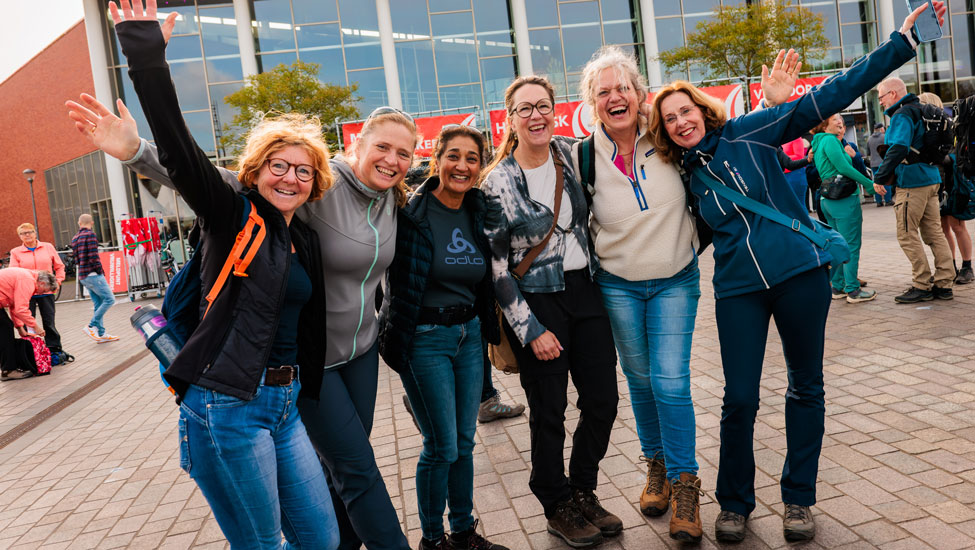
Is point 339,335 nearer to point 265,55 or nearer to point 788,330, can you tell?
point 788,330

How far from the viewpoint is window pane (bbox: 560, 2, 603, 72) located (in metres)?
24.9

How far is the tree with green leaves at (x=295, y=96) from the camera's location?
71.7 feet

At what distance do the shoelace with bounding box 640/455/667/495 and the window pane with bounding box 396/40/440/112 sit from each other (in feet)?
74.7

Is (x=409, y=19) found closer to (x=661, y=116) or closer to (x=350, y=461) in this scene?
(x=661, y=116)

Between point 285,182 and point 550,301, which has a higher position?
point 285,182

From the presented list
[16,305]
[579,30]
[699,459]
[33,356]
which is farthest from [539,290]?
[579,30]

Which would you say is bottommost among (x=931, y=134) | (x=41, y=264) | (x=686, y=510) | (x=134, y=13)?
(x=686, y=510)

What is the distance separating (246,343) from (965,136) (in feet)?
24.9

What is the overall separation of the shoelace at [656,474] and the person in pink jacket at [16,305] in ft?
29.1

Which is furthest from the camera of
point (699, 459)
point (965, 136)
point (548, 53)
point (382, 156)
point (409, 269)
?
point (548, 53)

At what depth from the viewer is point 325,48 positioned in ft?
81.1

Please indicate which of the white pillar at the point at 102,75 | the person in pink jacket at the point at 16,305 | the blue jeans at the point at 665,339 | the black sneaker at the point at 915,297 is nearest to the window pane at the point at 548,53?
the white pillar at the point at 102,75

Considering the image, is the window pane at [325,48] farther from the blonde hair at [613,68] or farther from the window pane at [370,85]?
the blonde hair at [613,68]

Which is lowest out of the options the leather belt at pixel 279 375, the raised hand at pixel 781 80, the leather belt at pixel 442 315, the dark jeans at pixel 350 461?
the dark jeans at pixel 350 461
